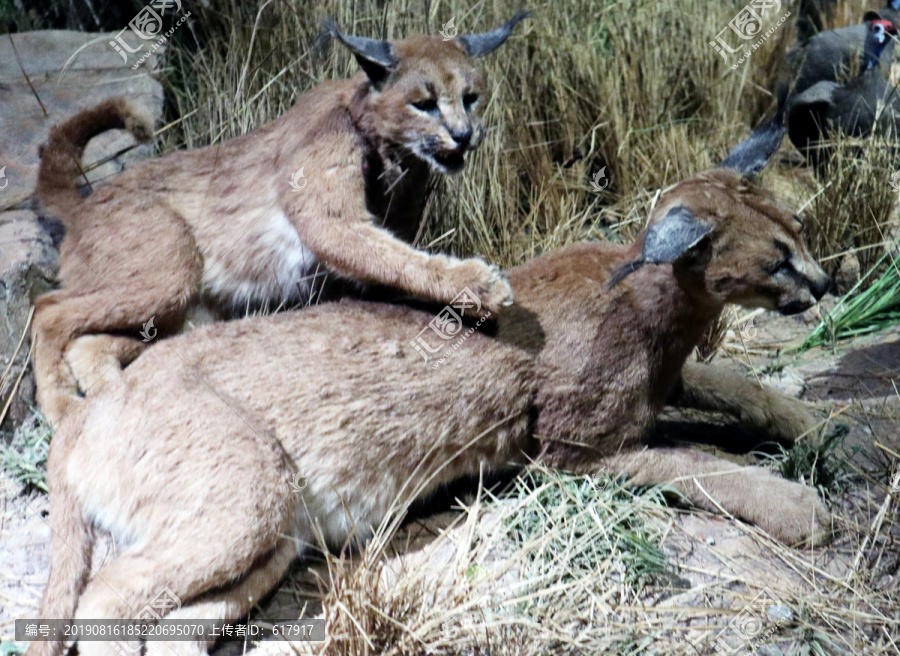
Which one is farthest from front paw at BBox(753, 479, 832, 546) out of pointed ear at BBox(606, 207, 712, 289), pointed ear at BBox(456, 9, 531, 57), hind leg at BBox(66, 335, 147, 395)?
A: hind leg at BBox(66, 335, 147, 395)

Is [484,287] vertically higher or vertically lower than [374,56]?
lower

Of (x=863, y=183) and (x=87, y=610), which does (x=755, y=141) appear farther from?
(x=87, y=610)

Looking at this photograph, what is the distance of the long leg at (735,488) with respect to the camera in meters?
3.72

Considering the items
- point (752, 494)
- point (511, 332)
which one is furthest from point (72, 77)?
point (752, 494)

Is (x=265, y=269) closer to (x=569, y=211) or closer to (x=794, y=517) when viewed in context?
(x=569, y=211)

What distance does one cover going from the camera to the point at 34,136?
14.3 feet

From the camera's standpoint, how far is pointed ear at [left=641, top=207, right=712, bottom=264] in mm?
3555

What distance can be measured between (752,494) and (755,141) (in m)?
1.60

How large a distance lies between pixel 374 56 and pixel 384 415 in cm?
159

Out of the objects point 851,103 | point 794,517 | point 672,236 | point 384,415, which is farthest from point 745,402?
point 851,103

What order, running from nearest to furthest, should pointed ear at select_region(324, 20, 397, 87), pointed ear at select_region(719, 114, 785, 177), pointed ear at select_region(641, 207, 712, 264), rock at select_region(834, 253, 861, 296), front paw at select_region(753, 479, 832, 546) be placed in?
pointed ear at select_region(641, 207, 712, 264) < front paw at select_region(753, 479, 832, 546) < pointed ear at select_region(324, 20, 397, 87) < pointed ear at select_region(719, 114, 785, 177) < rock at select_region(834, 253, 861, 296)

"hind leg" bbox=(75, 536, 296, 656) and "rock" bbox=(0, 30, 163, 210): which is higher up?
"rock" bbox=(0, 30, 163, 210)

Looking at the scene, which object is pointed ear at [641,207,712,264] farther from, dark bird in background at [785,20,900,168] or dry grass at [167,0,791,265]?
dark bird in background at [785,20,900,168]

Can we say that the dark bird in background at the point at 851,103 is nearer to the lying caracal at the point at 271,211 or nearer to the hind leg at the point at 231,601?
the lying caracal at the point at 271,211
